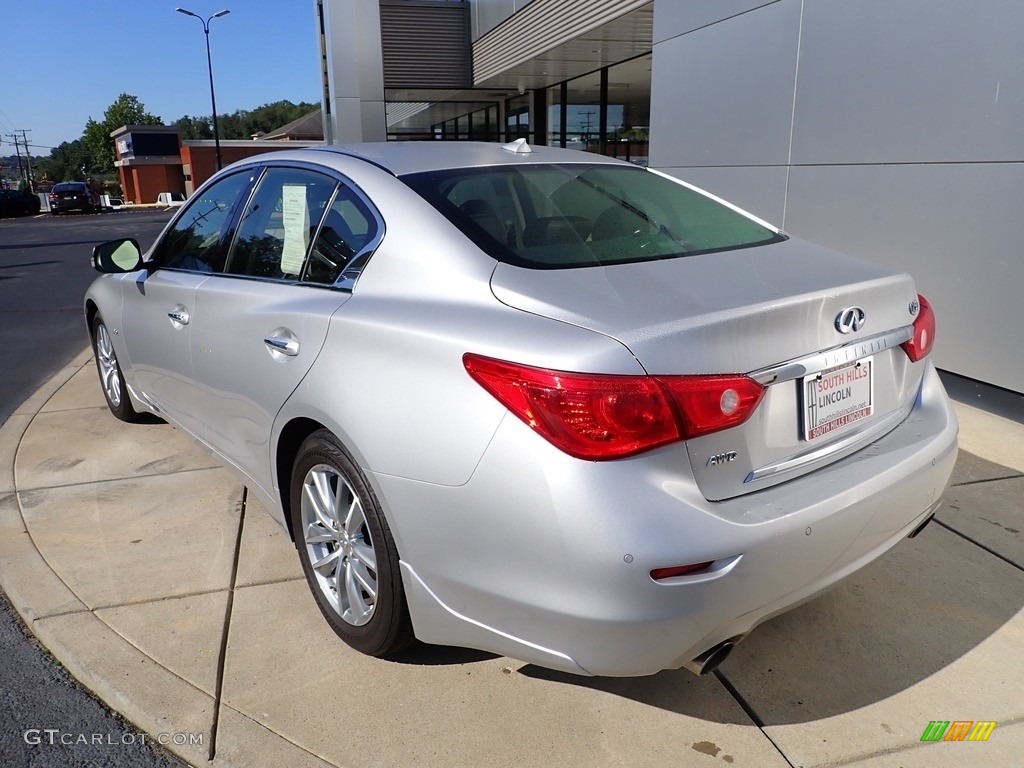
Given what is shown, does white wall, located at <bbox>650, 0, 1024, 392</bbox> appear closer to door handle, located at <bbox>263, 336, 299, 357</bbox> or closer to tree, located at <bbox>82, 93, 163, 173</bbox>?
door handle, located at <bbox>263, 336, 299, 357</bbox>

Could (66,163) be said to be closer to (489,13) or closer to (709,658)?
(489,13)

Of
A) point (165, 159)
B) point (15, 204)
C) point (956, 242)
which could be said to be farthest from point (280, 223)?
point (165, 159)

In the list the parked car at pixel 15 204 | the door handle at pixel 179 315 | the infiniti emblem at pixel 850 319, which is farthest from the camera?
the parked car at pixel 15 204

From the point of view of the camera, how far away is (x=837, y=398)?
2281mm

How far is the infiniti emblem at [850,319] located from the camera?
227cm

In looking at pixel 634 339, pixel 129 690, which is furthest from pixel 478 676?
pixel 634 339

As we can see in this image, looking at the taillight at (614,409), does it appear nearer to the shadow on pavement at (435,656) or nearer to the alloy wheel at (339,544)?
the alloy wheel at (339,544)

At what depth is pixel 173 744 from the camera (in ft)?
7.94

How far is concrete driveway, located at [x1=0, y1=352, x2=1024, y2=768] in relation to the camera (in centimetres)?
236

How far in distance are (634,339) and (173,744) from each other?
1782 mm

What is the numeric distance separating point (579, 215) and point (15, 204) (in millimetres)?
41487

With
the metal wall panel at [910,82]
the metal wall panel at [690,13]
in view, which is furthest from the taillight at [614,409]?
the metal wall panel at [690,13]

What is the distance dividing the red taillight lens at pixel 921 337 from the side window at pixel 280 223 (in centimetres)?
199
